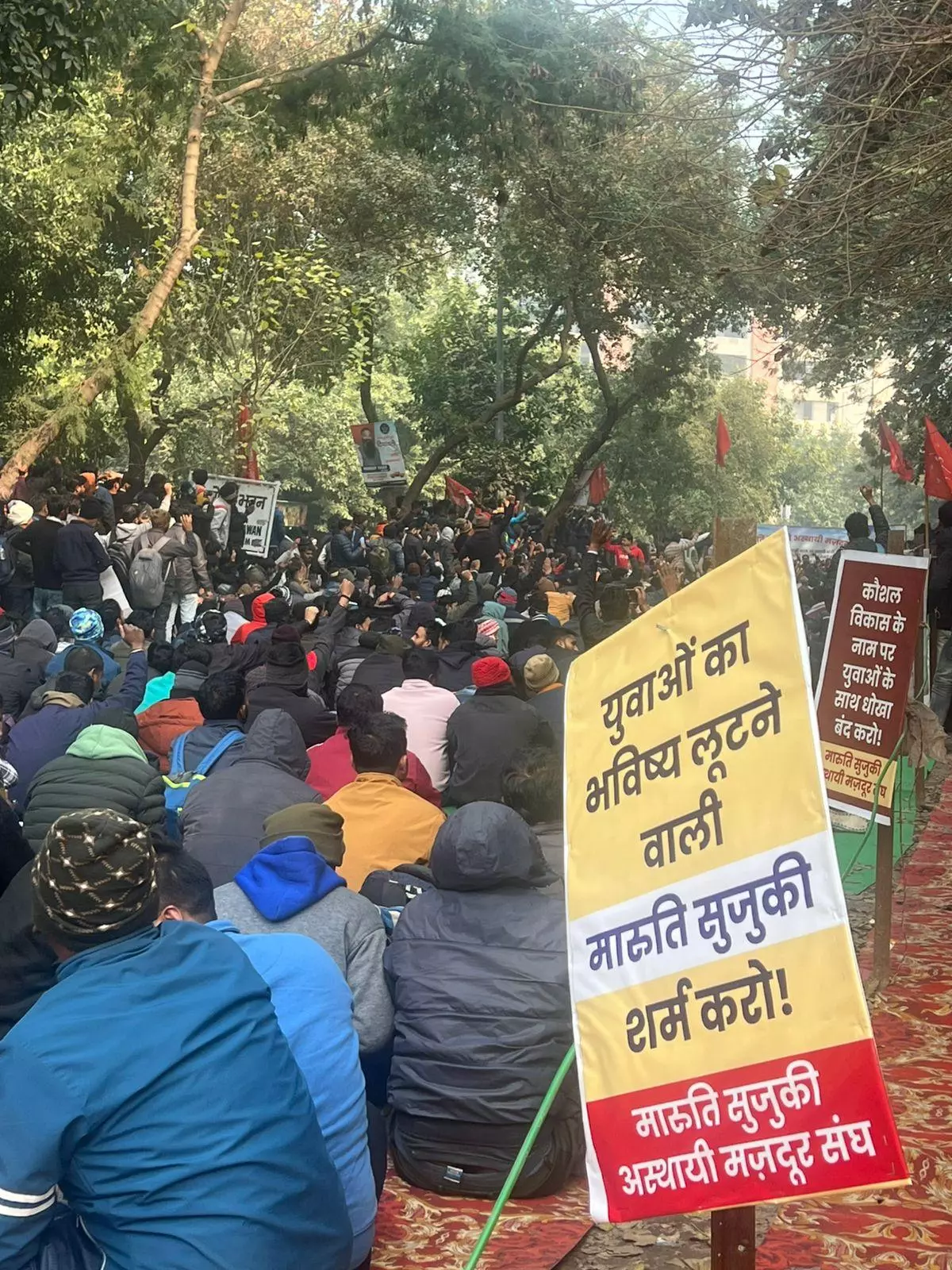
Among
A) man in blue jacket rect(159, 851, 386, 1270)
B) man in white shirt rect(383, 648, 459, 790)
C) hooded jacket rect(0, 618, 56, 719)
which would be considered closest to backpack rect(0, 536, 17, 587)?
hooded jacket rect(0, 618, 56, 719)

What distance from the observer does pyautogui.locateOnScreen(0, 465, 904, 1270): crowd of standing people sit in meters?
2.34

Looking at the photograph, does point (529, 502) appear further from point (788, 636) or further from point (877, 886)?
point (788, 636)

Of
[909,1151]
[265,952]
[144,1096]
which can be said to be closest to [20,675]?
[909,1151]

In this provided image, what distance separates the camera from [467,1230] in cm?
423

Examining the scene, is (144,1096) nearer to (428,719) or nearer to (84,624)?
(428,719)

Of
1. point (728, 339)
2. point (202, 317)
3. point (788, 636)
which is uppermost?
point (728, 339)

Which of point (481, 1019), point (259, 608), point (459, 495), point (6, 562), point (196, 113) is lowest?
point (481, 1019)

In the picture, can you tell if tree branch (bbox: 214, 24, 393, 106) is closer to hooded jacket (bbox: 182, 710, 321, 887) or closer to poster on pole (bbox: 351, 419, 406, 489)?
poster on pole (bbox: 351, 419, 406, 489)

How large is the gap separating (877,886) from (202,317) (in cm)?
2025

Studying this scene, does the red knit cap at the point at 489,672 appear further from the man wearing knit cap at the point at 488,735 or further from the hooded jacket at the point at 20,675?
the hooded jacket at the point at 20,675

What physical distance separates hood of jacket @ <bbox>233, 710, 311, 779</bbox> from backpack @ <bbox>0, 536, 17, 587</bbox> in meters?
7.45

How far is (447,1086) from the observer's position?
168 inches

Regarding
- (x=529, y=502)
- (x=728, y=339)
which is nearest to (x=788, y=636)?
(x=529, y=502)

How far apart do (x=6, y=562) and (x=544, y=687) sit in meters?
6.53
